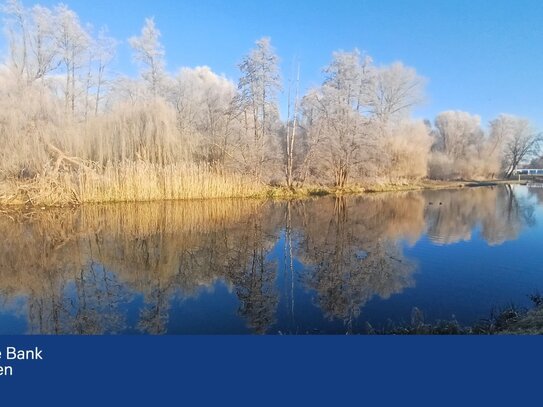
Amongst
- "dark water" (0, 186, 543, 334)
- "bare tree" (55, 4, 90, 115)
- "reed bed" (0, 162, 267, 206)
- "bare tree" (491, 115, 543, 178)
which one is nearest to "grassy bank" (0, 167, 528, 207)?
"reed bed" (0, 162, 267, 206)

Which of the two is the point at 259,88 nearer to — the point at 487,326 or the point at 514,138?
the point at 487,326

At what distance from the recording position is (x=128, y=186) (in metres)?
16.2

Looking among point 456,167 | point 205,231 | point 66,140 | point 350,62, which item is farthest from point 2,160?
point 456,167

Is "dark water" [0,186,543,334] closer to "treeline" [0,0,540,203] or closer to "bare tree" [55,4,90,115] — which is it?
"treeline" [0,0,540,203]

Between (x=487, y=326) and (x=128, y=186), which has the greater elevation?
(x=128, y=186)

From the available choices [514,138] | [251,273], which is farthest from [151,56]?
[514,138]

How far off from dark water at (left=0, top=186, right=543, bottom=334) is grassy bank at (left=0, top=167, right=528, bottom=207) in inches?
98.9

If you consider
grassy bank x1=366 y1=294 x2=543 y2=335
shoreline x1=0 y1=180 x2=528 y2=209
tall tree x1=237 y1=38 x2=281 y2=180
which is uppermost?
tall tree x1=237 y1=38 x2=281 y2=180

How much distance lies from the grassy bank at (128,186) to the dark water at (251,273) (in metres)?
2.51

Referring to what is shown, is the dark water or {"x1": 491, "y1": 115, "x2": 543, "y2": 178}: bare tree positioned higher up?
{"x1": 491, "y1": 115, "x2": 543, "y2": 178}: bare tree

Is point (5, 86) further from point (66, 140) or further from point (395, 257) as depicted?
point (395, 257)

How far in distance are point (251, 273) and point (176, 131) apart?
1361cm

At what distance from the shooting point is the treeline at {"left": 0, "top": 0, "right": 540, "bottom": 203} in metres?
15.7

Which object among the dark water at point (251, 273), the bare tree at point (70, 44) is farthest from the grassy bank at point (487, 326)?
the bare tree at point (70, 44)
